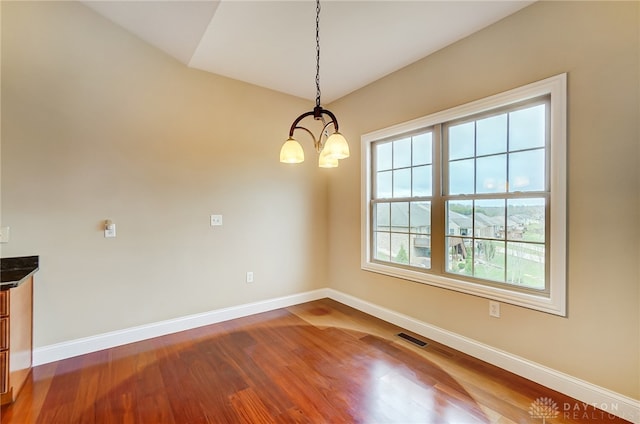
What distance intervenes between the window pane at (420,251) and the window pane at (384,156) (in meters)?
0.92

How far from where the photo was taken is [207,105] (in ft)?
10.3

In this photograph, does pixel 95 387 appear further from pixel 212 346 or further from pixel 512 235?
pixel 512 235

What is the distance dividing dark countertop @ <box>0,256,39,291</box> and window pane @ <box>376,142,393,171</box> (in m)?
3.34

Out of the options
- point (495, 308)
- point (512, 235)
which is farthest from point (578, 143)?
point (495, 308)

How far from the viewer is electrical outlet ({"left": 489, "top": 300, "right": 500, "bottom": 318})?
2.31 m

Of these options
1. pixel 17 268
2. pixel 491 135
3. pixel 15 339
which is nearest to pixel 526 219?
pixel 491 135

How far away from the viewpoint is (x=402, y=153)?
126 inches

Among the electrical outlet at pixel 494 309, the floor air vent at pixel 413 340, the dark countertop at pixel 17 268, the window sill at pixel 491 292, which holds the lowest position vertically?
the floor air vent at pixel 413 340

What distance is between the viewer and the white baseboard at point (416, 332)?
71.1 inches

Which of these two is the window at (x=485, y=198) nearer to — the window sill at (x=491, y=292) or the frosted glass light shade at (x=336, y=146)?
the window sill at (x=491, y=292)

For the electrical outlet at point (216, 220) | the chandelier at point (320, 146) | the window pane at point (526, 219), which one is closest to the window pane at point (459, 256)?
the window pane at point (526, 219)

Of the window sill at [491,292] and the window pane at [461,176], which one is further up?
the window pane at [461,176]

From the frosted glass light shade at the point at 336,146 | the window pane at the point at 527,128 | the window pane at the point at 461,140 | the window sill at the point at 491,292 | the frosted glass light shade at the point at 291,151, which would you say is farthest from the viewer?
the window pane at the point at 461,140

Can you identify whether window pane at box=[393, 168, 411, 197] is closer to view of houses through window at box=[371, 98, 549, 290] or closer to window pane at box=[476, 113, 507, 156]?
view of houses through window at box=[371, 98, 549, 290]
